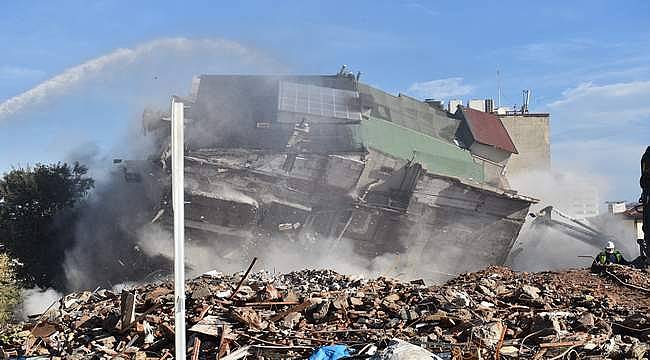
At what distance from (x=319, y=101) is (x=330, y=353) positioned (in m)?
15.3

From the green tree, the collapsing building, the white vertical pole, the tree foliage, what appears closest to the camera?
the white vertical pole

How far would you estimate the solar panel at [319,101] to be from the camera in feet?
73.1

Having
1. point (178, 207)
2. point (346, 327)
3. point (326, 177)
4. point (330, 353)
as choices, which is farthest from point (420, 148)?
point (178, 207)

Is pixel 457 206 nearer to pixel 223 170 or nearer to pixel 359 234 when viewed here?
pixel 359 234

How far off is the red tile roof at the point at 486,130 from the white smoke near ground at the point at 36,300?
57.1 ft

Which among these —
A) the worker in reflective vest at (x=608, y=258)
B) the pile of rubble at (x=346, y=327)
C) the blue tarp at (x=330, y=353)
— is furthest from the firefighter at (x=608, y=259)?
the blue tarp at (x=330, y=353)

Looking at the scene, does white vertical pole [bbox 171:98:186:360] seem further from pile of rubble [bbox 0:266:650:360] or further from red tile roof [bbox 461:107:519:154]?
red tile roof [bbox 461:107:519:154]

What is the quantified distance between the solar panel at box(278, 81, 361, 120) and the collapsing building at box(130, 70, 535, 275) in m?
0.04

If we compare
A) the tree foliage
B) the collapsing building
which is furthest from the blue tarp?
the tree foliage

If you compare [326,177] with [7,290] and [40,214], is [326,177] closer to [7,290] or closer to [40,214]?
[7,290]

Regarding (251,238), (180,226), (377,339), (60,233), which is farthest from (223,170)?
(180,226)

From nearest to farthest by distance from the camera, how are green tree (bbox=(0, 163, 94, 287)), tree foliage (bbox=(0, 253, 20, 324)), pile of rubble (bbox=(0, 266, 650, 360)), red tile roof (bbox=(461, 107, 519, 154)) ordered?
pile of rubble (bbox=(0, 266, 650, 360))
tree foliage (bbox=(0, 253, 20, 324))
green tree (bbox=(0, 163, 94, 287))
red tile roof (bbox=(461, 107, 519, 154))

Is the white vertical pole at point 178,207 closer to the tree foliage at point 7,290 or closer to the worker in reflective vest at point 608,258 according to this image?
the worker in reflective vest at point 608,258

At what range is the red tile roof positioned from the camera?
3032cm
